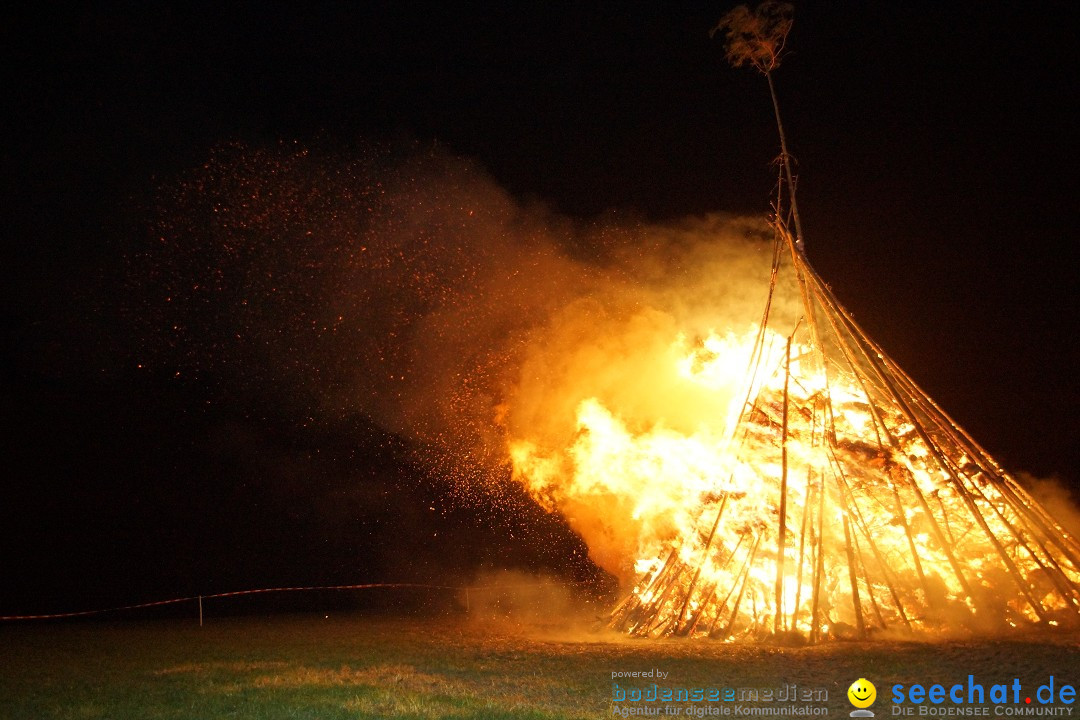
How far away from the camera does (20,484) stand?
17.8 meters

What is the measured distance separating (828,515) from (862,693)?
350cm

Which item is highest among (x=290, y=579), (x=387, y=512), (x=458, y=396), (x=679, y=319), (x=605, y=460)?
(x=679, y=319)

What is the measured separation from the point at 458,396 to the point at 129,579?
34.3 ft

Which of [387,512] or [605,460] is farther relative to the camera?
[387,512]

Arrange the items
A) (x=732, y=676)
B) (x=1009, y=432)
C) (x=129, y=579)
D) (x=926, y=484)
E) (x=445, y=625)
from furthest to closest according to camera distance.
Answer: (x=129, y=579)
(x=1009, y=432)
(x=445, y=625)
(x=926, y=484)
(x=732, y=676)

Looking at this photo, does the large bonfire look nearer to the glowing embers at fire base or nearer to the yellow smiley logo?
the glowing embers at fire base

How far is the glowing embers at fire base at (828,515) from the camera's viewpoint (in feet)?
28.1

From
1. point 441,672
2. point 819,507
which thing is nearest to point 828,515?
point 819,507

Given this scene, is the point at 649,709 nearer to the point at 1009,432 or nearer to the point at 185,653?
the point at 185,653

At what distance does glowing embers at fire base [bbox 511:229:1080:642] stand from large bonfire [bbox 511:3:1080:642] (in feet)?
0.06

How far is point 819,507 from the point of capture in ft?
Result: 29.6

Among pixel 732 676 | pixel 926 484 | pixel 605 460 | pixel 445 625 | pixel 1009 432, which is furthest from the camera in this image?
pixel 1009 432

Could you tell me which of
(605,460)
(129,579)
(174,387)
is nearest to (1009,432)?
(605,460)

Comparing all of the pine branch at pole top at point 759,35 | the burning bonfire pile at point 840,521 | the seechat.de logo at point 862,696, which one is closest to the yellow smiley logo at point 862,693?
the seechat.de logo at point 862,696
